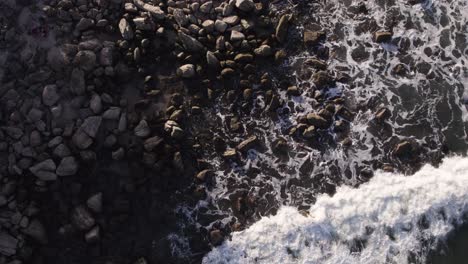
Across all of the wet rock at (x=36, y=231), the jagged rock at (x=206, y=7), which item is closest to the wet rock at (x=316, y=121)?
the jagged rock at (x=206, y=7)

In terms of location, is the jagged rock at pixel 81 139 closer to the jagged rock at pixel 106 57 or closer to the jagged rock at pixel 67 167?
the jagged rock at pixel 67 167

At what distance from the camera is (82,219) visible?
57.0 ft

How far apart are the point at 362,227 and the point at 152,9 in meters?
11.7

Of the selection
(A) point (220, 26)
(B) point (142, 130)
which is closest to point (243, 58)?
(A) point (220, 26)

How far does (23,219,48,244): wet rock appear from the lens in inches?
672

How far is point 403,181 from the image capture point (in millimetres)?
18531

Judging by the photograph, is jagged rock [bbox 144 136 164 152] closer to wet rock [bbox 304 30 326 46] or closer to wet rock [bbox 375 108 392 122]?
wet rock [bbox 304 30 326 46]

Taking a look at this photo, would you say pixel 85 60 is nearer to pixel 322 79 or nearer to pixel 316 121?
pixel 316 121

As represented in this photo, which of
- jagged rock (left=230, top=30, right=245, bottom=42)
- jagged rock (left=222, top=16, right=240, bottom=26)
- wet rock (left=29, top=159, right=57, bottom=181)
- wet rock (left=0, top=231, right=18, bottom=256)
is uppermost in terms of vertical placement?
jagged rock (left=222, top=16, right=240, bottom=26)

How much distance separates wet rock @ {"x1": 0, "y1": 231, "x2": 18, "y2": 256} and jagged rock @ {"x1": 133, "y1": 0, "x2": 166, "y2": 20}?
975 centimetres

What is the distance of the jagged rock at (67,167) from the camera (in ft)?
57.6

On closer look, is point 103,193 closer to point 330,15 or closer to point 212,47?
point 212,47

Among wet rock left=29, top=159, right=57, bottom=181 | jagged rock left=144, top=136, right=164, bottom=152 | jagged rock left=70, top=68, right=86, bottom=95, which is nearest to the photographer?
wet rock left=29, top=159, right=57, bottom=181

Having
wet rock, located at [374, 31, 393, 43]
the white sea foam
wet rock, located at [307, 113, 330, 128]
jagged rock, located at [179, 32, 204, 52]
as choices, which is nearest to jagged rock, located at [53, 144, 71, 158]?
jagged rock, located at [179, 32, 204, 52]
